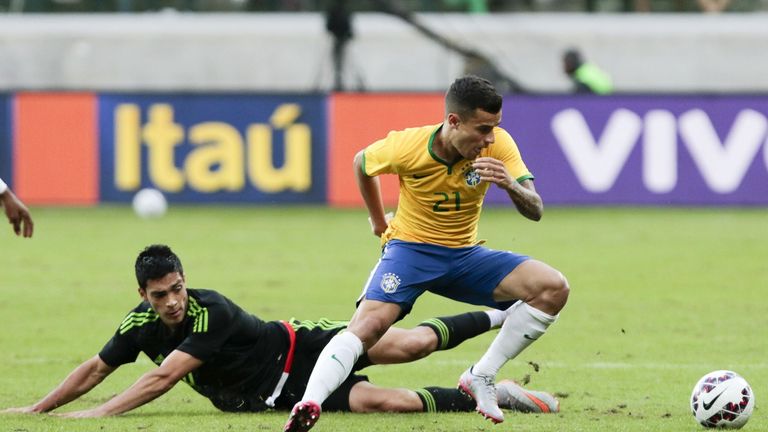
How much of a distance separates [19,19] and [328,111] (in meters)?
8.48

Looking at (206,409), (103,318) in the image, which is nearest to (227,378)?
(206,409)

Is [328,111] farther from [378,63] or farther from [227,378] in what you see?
[227,378]

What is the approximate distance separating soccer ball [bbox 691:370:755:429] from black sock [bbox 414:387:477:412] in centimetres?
130

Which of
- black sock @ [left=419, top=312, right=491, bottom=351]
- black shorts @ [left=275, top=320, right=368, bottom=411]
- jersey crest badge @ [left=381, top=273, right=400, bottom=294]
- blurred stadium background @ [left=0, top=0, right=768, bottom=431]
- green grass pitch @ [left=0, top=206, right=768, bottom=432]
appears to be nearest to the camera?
jersey crest badge @ [left=381, top=273, right=400, bottom=294]

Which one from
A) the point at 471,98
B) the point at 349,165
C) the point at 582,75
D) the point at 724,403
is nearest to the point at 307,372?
the point at 471,98

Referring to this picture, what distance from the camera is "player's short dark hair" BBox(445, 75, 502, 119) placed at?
718 cm

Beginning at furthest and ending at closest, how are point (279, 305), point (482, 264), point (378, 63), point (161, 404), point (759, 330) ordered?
point (378, 63)
point (279, 305)
point (759, 330)
point (161, 404)
point (482, 264)

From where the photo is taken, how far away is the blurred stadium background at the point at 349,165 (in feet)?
32.6

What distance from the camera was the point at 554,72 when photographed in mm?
25641

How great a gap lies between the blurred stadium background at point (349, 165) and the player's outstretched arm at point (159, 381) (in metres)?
0.14

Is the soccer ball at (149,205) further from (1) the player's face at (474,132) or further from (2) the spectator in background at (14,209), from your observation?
(1) the player's face at (474,132)

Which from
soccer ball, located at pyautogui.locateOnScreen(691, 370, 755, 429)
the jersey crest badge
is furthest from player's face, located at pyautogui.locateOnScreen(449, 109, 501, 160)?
soccer ball, located at pyautogui.locateOnScreen(691, 370, 755, 429)

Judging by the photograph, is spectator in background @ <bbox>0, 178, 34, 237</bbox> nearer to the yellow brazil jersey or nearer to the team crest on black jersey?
the yellow brazil jersey

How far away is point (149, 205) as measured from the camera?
1902cm
